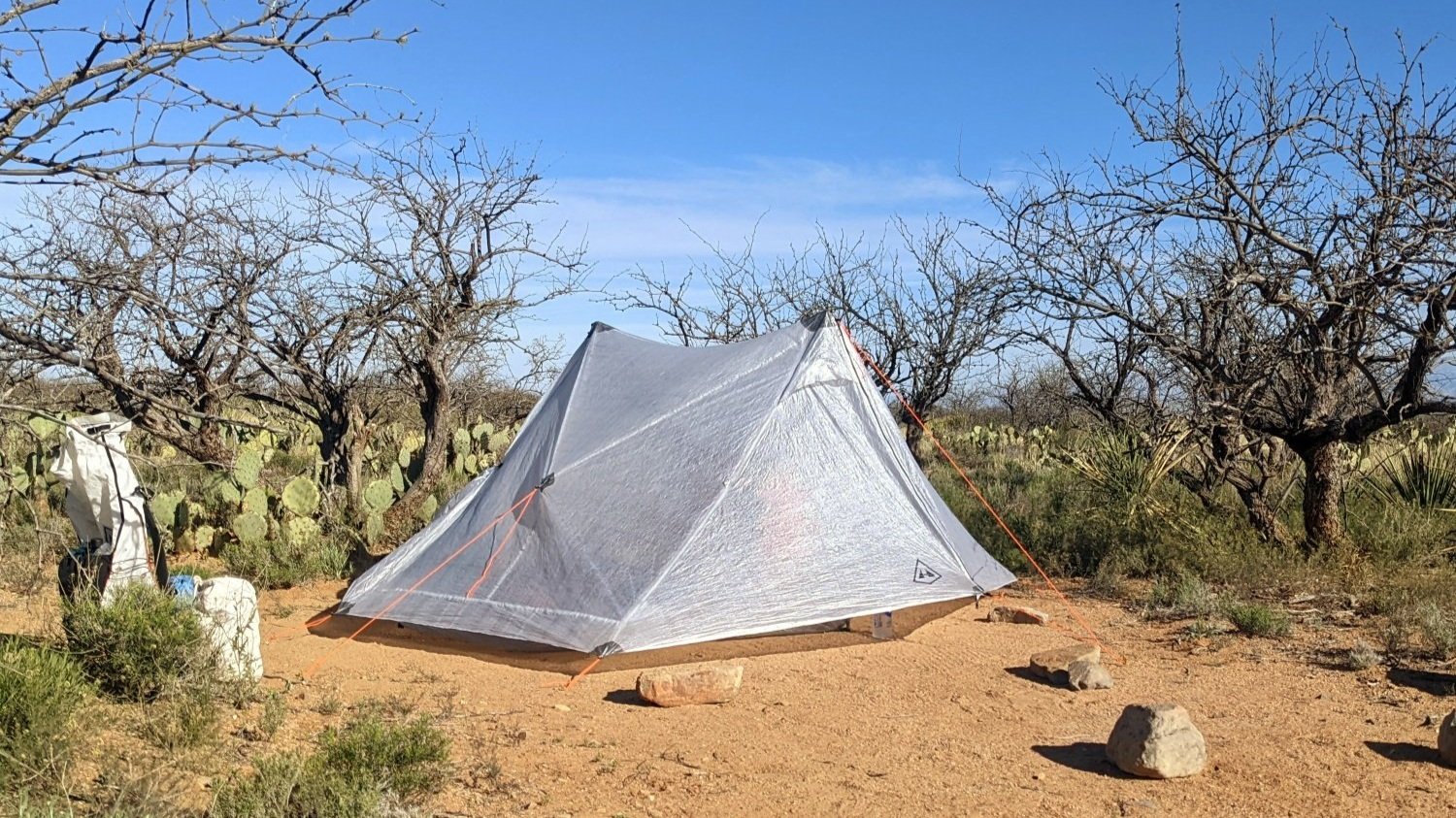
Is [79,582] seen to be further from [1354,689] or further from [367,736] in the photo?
[1354,689]

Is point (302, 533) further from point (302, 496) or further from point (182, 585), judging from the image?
point (182, 585)

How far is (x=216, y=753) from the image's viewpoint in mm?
4617

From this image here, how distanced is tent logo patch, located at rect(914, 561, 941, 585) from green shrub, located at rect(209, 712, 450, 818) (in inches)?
147

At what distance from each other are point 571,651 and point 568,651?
0.04 metres

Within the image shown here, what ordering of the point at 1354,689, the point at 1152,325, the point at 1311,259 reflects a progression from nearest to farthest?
the point at 1354,689 < the point at 1311,259 < the point at 1152,325

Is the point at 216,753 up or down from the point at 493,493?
down

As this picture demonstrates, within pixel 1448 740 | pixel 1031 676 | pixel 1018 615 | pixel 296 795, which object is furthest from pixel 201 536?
pixel 1448 740

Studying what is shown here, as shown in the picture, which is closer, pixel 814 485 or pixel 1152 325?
pixel 814 485

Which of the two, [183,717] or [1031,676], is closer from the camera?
[183,717]

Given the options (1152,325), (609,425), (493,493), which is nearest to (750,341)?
(609,425)

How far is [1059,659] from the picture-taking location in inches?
252

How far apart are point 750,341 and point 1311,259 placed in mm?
3597

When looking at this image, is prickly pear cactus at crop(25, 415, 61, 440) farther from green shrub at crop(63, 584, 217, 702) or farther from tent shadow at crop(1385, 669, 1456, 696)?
tent shadow at crop(1385, 669, 1456, 696)

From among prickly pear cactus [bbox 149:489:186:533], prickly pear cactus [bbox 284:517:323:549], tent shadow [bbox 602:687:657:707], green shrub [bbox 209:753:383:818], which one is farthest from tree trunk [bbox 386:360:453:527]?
green shrub [bbox 209:753:383:818]
